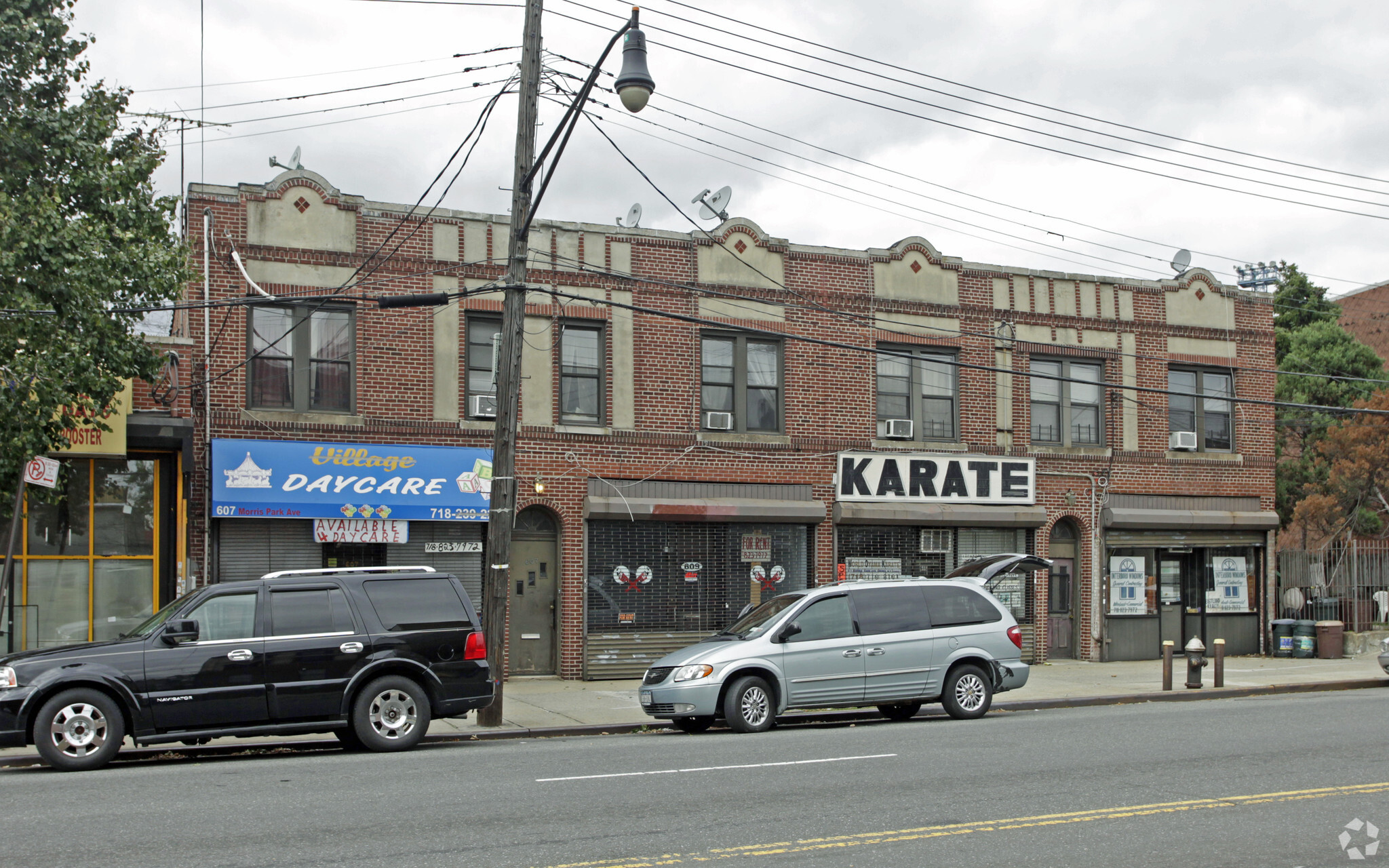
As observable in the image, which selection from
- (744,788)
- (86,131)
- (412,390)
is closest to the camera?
(744,788)

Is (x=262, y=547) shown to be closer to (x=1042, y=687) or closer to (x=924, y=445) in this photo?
(x=924, y=445)

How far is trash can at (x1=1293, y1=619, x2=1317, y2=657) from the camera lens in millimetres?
24359

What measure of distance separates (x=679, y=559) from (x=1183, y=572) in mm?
10373

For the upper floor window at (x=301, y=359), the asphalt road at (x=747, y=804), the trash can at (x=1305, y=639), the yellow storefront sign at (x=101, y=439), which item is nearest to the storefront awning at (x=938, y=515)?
the trash can at (x=1305, y=639)

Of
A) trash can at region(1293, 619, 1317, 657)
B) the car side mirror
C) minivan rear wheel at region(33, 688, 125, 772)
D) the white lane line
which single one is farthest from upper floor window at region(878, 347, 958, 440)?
minivan rear wheel at region(33, 688, 125, 772)

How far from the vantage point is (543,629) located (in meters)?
20.4

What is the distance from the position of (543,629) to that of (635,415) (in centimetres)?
372

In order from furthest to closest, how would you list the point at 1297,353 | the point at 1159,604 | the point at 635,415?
the point at 1297,353, the point at 1159,604, the point at 635,415

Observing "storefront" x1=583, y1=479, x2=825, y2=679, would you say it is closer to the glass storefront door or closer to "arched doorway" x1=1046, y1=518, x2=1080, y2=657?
"arched doorway" x1=1046, y1=518, x2=1080, y2=657

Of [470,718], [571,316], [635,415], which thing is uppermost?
[571,316]

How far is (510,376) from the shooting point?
48.9 feet

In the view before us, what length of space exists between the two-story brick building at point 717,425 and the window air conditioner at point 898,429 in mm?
281

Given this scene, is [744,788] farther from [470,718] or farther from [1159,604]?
[1159,604]

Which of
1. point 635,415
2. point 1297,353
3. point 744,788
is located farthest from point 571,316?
point 1297,353
